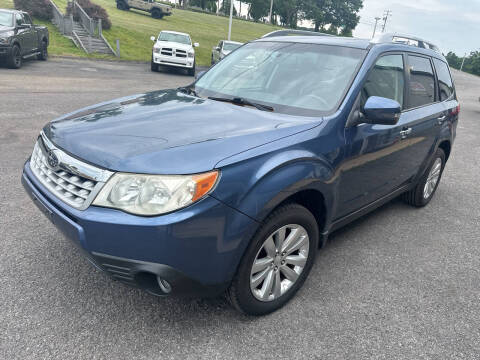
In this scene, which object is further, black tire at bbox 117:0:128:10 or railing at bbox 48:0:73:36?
black tire at bbox 117:0:128:10

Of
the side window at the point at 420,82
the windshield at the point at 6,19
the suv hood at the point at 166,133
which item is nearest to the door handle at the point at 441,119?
the side window at the point at 420,82

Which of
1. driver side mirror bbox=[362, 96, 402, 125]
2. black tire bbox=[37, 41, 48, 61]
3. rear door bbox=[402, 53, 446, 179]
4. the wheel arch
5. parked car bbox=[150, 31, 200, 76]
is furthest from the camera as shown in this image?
parked car bbox=[150, 31, 200, 76]

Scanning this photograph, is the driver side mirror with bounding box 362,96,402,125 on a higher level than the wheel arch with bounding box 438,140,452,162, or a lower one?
higher

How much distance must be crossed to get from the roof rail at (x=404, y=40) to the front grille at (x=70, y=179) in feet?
8.44

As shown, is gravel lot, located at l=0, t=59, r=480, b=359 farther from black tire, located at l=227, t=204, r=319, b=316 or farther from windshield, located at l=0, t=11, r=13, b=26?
windshield, located at l=0, t=11, r=13, b=26

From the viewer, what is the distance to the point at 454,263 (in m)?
3.51

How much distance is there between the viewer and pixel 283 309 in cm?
266

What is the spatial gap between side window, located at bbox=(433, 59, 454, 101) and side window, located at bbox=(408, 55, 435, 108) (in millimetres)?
236

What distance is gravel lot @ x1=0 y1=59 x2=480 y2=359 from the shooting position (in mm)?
2258

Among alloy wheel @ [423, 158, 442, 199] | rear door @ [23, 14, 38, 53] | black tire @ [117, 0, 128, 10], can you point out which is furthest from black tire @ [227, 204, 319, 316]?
black tire @ [117, 0, 128, 10]

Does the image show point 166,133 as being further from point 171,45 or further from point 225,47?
point 225,47

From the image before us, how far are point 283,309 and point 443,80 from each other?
344 centimetres

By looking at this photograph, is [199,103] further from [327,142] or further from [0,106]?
[0,106]

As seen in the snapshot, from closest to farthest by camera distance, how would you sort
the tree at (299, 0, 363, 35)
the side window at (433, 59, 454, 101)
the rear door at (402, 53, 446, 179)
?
the rear door at (402, 53, 446, 179), the side window at (433, 59, 454, 101), the tree at (299, 0, 363, 35)
